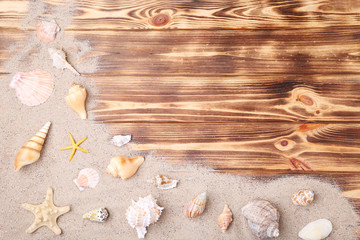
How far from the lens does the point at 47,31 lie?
137 cm

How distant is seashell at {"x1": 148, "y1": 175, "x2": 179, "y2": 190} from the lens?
4.07 ft

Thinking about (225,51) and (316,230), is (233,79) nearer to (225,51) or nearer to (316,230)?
(225,51)

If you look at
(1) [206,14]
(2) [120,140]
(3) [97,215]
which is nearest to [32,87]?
(2) [120,140]

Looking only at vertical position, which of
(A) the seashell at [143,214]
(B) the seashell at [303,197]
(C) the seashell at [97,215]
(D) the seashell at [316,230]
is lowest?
(C) the seashell at [97,215]

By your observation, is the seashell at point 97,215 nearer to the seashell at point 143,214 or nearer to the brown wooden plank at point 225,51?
the seashell at point 143,214

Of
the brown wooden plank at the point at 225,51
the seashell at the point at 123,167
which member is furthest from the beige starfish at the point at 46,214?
the brown wooden plank at the point at 225,51

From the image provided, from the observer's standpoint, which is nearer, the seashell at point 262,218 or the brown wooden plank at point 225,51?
the seashell at point 262,218

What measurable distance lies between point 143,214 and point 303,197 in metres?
0.65

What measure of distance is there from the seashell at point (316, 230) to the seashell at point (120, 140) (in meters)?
0.81

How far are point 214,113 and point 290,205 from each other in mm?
497

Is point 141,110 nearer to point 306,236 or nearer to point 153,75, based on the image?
point 153,75

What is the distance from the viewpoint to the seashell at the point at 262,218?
46.7 inches

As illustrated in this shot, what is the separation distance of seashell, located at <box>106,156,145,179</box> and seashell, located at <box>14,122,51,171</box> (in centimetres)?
31

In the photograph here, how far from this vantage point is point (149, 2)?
1395 mm
